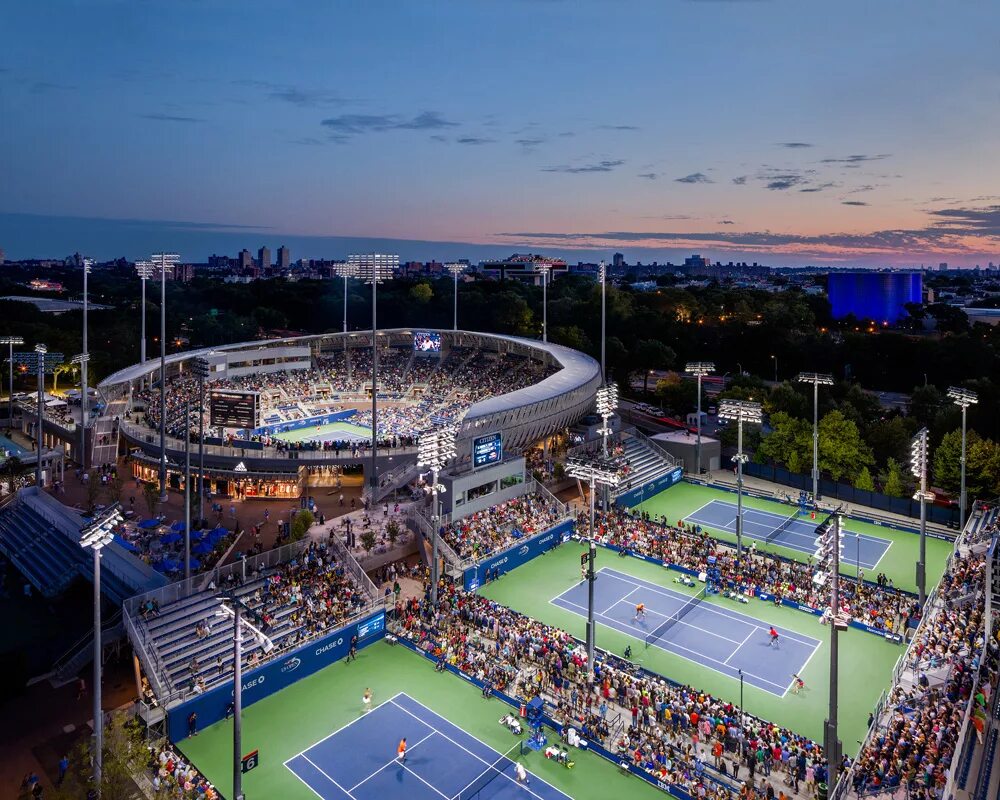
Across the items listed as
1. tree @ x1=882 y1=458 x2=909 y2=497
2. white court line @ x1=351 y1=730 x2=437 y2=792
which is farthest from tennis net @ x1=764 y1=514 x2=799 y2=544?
white court line @ x1=351 y1=730 x2=437 y2=792

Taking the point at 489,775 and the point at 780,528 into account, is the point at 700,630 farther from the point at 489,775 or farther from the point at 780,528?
the point at 780,528

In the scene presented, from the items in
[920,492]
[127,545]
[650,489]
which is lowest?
[650,489]

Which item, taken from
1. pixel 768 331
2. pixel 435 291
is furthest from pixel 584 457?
pixel 435 291

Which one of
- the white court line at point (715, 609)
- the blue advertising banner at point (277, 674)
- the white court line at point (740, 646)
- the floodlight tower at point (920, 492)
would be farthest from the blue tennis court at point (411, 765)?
the floodlight tower at point (920, 492)

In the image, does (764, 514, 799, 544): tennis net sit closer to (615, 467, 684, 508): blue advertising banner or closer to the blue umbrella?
(615, 467, 684, 508): blue advertising banner

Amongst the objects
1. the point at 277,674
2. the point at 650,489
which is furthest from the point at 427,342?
the point at 277,674

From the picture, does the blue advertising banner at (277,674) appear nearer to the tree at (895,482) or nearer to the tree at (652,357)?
the tree at (895,482)

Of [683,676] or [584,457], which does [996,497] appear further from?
[683,676]

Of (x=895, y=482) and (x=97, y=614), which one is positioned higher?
(x=97, y=614)
